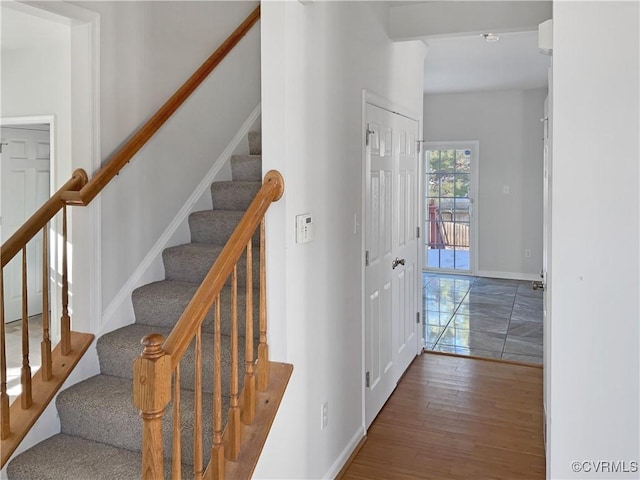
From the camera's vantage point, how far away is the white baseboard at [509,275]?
25.8ft

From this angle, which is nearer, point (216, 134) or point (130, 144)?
point (130, 144)

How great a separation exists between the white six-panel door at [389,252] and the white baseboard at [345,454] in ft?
0.51

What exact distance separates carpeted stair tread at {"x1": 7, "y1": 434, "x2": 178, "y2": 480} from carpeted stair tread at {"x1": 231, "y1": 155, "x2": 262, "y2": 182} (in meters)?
1.89

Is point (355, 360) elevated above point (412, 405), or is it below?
above

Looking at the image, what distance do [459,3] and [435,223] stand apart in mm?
5252

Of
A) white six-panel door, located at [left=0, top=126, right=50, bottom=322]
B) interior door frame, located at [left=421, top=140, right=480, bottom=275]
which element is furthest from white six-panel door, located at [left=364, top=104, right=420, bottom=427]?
interior door frame, located at [left=421, top=140, right=480, bottom=275]

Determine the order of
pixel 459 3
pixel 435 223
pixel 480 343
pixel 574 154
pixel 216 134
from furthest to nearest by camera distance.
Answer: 1. pixel 435 223
2. pixel 480 343
3. pixel 216 134
4. pixel 459 3
5. pixel 574 154

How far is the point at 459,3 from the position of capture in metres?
3.42

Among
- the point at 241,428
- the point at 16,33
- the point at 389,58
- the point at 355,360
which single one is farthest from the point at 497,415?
the point at 16,33

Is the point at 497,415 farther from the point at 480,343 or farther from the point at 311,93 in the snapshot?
the point at 311,93

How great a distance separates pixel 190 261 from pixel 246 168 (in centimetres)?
86

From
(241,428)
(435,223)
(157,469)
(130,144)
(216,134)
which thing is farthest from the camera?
(435,223)

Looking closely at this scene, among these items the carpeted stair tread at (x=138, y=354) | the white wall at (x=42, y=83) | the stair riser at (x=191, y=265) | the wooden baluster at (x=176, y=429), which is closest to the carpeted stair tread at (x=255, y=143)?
the stair riser at (x=191, y=265)

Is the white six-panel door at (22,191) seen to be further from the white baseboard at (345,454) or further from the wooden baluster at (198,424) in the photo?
the wooden baluster at (198,424)
